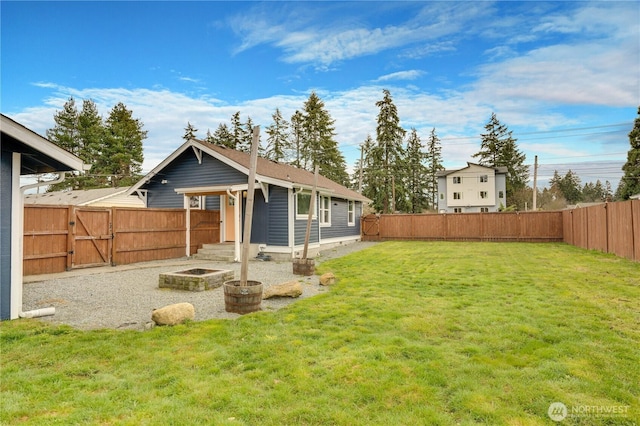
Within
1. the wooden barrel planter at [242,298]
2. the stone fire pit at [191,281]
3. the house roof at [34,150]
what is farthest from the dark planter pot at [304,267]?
the house roof at [34,150]

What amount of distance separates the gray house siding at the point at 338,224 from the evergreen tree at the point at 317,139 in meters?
14.6

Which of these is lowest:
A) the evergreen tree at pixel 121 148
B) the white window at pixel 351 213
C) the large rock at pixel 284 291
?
the large rock at pixel 284 291

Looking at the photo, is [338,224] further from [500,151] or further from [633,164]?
[500,151]

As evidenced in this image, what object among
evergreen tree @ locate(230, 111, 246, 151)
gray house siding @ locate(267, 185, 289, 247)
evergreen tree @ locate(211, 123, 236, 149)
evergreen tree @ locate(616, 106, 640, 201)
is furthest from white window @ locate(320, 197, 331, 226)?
evergreen tree @ locate(616, 106, 640, 201)

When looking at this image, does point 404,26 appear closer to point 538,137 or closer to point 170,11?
point 170,11

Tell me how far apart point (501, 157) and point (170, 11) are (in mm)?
39376

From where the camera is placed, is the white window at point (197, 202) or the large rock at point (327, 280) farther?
the white window at point (197, 202)

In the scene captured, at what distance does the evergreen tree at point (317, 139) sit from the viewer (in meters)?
33.4

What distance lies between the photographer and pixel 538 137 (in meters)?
35.3

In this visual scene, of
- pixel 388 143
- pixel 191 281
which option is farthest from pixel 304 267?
pixel 388 143

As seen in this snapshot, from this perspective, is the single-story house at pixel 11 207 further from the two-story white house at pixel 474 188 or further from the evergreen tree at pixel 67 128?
the two-story white house at pixel 474 188

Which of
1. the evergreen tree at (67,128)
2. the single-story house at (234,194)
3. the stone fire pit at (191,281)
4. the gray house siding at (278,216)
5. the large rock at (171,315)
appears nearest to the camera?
the large rock at (171,315)

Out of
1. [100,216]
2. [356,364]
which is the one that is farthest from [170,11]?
[356,364]

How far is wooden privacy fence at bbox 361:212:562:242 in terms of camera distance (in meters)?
18.2
